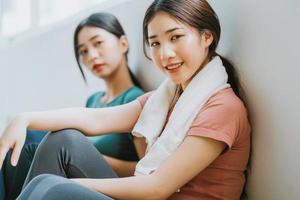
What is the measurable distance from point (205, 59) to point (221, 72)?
0.07 metres

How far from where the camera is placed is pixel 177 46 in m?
1.06

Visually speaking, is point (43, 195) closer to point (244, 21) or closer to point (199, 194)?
point (199, 194)

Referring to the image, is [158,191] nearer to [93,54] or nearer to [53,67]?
[93,54]

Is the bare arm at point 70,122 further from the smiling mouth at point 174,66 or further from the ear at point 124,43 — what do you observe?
the ear at point 124,43

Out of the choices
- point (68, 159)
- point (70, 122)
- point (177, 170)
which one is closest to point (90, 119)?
point (70, 122)

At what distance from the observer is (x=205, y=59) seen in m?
1.12

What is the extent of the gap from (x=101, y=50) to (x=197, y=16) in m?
0.64

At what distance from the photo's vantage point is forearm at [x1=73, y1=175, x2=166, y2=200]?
3.18 feet

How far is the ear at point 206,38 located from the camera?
1085 millimetres

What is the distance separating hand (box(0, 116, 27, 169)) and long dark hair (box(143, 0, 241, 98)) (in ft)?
1.47

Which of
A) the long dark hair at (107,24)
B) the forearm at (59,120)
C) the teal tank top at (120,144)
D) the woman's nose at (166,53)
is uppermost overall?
the long dark hair at (107,24)

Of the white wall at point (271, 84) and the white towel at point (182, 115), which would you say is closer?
the white wall at point (271, 84)

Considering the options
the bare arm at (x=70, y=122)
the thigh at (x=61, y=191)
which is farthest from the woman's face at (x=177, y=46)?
the thigh at (x=61, y=191)

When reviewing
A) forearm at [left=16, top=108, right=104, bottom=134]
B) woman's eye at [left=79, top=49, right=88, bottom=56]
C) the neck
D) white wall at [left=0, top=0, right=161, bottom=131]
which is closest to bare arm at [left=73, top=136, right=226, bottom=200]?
forearm at [left=16, top=108, right=104, bottom=134]
